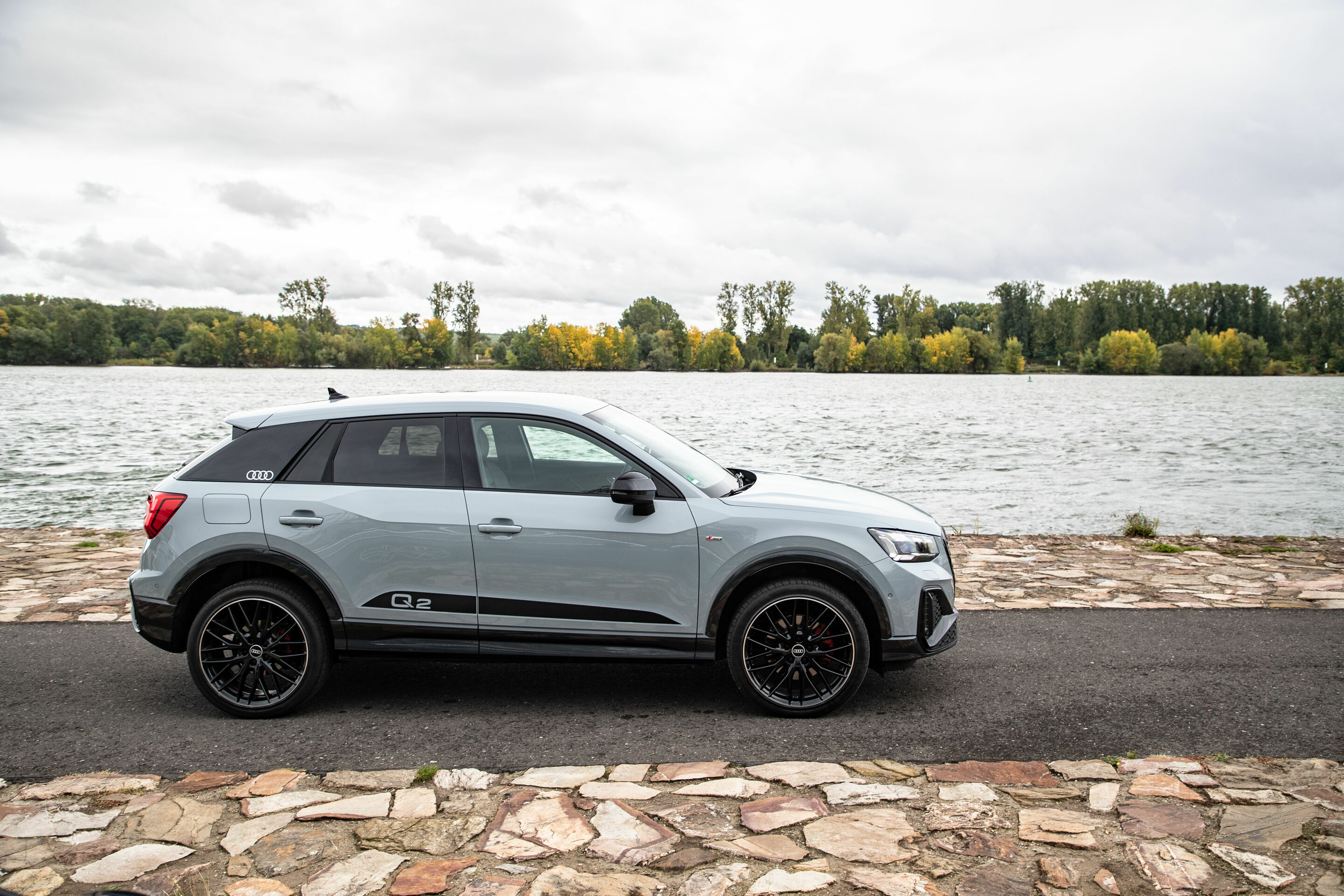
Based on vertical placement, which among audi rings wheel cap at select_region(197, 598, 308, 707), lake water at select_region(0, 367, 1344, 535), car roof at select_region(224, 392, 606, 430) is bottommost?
lake water at select_region(0, 367, 1344, 535)

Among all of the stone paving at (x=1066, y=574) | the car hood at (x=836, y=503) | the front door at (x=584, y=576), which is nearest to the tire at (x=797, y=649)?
the front door at (x=584, y=576)

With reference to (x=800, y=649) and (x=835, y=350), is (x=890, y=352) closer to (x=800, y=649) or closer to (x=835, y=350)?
(x=835, y=350)

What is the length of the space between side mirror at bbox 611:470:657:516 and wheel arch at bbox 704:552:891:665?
57 centimetres

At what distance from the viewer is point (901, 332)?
15450 centimetres

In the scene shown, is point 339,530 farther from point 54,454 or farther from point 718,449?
point 54,454

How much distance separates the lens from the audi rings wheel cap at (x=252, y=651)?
480 centimetres

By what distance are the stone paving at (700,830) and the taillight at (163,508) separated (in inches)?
49.9

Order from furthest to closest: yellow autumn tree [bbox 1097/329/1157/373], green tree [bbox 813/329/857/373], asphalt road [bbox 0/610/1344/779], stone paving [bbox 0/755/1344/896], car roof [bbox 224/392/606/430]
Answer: green tree [bbox 813/329/857/373] < yellow autumn tree [bbox 1097/329/1157/373] < car roof [bbox 224/392/606/430] < asphalt road [bbox 0/610/1344/779] < stone paving [bbox 0/755/1344/896]

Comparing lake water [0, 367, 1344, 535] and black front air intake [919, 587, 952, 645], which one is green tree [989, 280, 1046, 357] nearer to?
lake water [0, 367, 1344, 535]

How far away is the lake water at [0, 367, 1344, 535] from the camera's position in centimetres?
1806

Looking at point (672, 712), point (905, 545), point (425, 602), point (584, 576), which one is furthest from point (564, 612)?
point (905, 545)

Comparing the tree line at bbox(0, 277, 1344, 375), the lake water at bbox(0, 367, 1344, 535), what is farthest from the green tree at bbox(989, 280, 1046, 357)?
the lake water at bbox(0, 367, 1344, 535)

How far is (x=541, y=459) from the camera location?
16.5 feet

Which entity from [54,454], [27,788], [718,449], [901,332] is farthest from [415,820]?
[901,332]
